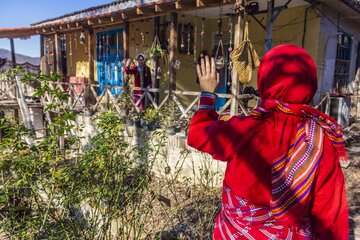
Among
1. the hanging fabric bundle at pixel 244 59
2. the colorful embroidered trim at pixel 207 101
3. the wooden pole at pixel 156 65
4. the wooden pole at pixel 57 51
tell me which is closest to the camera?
the colorful embroidered trim at pixel 207 101

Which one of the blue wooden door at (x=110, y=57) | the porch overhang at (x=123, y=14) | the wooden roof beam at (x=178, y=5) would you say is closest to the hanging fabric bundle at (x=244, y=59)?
the porch overhang at (x=123, y=14)

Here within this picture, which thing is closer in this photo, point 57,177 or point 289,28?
point 57,177

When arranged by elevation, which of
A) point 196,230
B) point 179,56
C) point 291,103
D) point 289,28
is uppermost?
point 289,28

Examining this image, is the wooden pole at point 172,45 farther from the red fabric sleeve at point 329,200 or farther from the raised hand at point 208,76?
the red fabric sleeve at point 329,200

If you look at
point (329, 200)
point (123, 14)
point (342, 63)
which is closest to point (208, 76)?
point (329, 200)

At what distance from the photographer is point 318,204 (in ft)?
4.34

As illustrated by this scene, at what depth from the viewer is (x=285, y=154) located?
4.23 feet

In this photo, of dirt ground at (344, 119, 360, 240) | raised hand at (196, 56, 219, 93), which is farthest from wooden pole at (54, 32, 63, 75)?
raised hand at (196, 56, 219, 93)

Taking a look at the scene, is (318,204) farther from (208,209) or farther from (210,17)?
(210,17)

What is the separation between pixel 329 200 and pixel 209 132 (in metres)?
0.63

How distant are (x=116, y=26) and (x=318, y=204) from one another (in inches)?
368

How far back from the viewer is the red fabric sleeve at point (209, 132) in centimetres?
133

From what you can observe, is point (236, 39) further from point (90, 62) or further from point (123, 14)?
point (90, 62)

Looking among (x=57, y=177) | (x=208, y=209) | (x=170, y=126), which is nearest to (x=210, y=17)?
(x=170, y=126)
